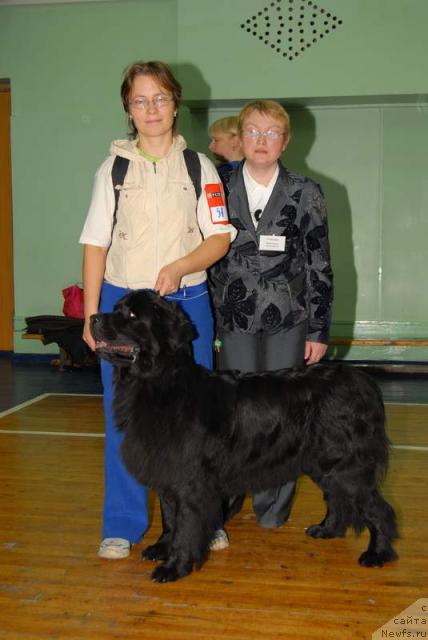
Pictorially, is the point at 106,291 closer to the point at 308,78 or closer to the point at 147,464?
the point at 147,464

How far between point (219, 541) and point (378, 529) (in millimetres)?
701

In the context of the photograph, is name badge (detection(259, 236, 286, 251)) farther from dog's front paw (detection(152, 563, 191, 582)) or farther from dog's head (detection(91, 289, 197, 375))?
dog's front paw (detection(152, 563, 191, 582))

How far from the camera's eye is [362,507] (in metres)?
3.01

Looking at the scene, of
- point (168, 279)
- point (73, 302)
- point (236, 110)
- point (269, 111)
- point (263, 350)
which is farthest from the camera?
point (236, 110)

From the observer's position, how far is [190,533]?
110 inches

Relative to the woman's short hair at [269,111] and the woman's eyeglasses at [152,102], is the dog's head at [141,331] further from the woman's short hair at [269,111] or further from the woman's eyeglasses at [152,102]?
the woman's short hair at [269,111]

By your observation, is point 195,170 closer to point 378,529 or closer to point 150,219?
point 150,219

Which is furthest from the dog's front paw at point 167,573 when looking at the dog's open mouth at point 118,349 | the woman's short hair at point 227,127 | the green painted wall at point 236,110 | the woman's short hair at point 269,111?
the green painted wall at point 236,110

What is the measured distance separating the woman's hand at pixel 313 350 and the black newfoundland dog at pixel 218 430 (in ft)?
1.24

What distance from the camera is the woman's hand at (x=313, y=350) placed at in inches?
135

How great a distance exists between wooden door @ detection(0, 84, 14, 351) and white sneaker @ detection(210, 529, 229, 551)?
704cm

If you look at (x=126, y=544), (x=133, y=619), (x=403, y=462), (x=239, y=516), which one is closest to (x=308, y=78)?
(x=403, y=462)

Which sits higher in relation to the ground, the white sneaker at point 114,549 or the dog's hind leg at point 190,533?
the dog's hind leg at point 190,533

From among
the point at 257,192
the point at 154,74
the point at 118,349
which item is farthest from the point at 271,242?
the point at 118,349
